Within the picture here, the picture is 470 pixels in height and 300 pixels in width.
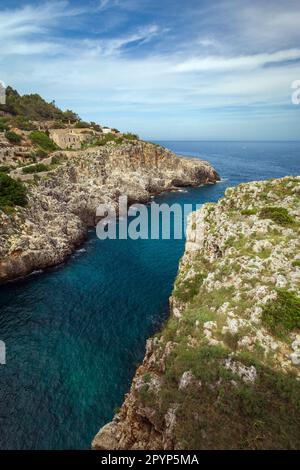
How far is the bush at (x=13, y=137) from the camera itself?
76188mm

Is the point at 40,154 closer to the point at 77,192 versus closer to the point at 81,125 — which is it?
the point at 77,192

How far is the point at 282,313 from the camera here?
57.8 ft

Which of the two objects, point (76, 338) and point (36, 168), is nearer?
point (76, 338)

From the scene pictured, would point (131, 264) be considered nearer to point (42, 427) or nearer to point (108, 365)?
point (108, 365)

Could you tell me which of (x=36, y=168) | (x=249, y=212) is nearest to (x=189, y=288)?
(x=249, y=212)

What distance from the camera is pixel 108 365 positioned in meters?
26.6

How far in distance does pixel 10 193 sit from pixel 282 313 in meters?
44.0

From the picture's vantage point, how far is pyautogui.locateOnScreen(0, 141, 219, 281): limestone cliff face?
43306 mm

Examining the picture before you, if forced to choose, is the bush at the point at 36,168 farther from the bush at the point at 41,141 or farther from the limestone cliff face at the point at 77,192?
the bush at the point at 41,141

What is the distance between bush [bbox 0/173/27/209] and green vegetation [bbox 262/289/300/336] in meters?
40.6

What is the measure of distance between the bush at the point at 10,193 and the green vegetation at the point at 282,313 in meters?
40.6

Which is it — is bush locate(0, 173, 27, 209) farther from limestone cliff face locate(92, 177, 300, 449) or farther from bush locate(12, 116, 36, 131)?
bush locate(12, 116, 36, 131)
